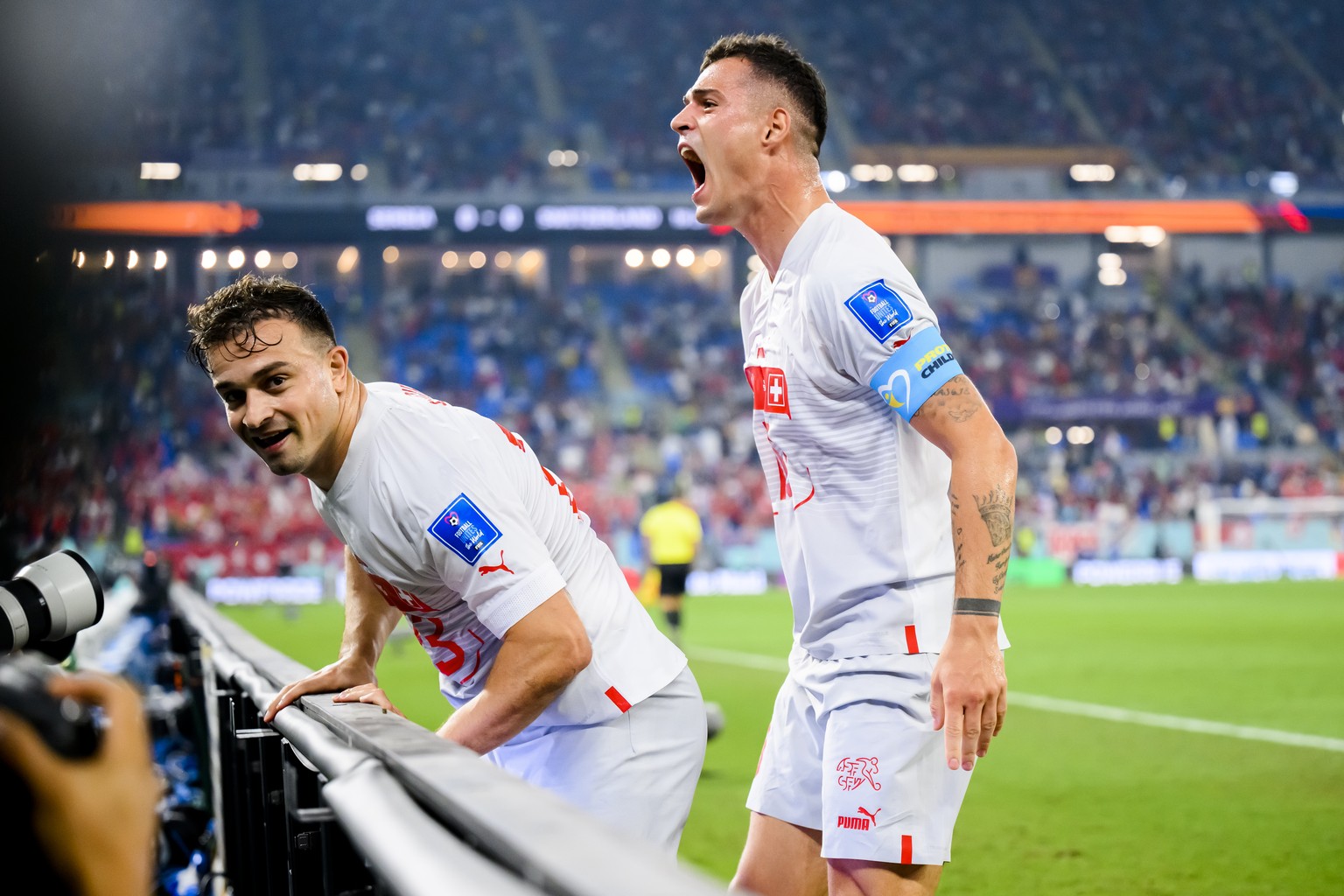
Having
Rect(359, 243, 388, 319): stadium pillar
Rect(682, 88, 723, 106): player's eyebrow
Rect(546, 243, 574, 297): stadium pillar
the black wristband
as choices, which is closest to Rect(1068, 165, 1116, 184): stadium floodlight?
Rect(546, 243, 574, 297): stadium pillar

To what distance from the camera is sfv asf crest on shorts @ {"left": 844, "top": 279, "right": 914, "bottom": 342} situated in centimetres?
266

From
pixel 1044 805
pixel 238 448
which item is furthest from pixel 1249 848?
pixel 238 448

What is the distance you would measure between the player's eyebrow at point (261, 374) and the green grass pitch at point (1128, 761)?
3.62 metres

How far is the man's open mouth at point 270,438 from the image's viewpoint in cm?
266

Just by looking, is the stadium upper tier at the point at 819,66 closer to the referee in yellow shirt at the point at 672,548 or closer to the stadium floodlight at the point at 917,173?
the stadium floodlight at the point at 917,173

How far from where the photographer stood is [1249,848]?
5.94 meters

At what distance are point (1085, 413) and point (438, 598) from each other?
1389 inches

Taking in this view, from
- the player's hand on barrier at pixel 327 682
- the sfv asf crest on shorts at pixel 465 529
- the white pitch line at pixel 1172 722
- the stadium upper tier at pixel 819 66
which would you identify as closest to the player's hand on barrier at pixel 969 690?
the sfv asf crest on shorts at pixel 465 529

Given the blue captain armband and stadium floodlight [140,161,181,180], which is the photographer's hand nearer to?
the blue captain armband

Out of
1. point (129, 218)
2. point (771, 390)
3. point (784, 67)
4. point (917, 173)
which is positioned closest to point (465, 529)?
point (771, 390)

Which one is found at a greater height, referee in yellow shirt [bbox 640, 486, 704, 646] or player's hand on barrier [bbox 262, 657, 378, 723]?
referee in yellow shirt [bbox 640, 486, 704, 646]

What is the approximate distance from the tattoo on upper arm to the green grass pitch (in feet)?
11.2

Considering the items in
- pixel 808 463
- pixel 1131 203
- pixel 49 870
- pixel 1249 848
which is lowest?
pixel 1249 848

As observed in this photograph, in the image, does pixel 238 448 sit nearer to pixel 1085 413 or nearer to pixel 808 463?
pixel 1085 413
